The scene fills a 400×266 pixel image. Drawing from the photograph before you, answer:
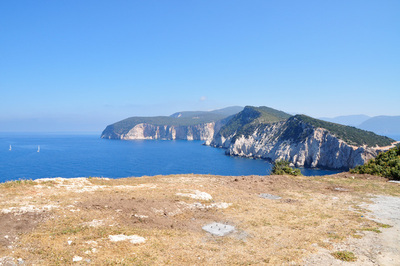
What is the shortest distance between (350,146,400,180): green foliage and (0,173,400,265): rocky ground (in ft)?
31.6

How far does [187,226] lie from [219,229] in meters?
1.66

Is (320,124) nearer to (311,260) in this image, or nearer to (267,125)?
(267,125)

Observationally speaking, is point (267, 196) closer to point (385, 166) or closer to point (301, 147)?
point (385, 166)

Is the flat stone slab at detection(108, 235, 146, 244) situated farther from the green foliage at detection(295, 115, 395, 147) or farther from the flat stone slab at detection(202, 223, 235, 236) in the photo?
the green foliage at detection(295, 115, 395, 147)

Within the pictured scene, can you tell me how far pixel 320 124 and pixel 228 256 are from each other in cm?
14732

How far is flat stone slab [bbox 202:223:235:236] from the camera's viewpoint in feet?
37.2

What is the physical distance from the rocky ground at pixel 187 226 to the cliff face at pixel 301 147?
10970 cm

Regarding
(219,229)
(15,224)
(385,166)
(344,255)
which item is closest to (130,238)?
(219,229)

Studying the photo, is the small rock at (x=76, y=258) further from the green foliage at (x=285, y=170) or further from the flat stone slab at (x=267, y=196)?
the green foliage at (x=285, y=170)

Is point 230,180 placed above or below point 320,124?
below

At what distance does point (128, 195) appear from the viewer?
1577 centimetres

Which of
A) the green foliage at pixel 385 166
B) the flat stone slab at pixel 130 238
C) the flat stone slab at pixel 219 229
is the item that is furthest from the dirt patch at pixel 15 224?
the green foliage at pixel 385 166

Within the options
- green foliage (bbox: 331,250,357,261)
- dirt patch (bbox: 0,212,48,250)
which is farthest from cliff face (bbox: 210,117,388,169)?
dirt patch (bbox: 0,212,48,250)

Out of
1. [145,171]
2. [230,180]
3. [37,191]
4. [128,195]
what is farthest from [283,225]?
[145,171]
